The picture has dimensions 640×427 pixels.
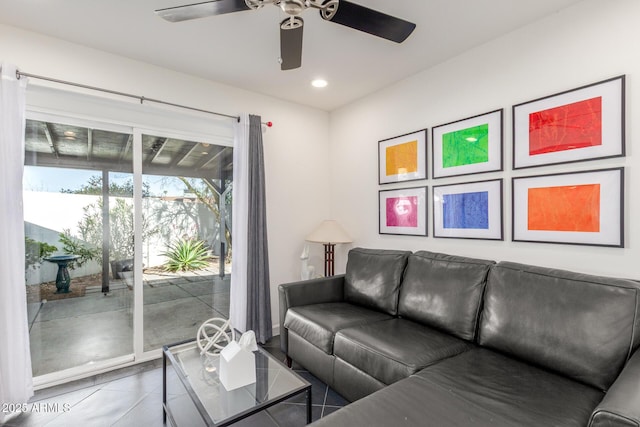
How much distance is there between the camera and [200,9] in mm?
1487

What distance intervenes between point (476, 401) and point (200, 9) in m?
2.15

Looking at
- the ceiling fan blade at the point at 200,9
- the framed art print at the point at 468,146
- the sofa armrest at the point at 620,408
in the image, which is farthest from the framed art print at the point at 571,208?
the ceiling fan blade at the point at 200,9

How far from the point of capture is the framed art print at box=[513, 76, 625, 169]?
1.79 m

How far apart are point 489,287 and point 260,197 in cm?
215

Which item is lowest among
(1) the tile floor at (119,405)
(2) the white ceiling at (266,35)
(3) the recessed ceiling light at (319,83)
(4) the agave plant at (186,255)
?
(1) the tile floor at (119,405)

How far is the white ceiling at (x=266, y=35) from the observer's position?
6.43 feet

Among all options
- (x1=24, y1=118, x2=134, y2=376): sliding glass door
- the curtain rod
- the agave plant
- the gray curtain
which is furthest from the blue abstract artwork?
(x1=24, y1=118, x2=134, y2=376): sliding glass door

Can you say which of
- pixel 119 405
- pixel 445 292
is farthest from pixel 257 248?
pixel 445 292

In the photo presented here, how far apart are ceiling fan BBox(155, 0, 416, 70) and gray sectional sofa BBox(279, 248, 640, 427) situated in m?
1.58

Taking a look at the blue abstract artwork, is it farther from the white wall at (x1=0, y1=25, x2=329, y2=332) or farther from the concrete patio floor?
the concrete patio floor

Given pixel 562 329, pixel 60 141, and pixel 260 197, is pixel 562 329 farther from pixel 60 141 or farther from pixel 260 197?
pixel 60 141

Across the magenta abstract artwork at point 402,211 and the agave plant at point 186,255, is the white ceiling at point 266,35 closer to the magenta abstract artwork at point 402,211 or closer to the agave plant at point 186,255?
the magenta abstract artwork at point 402,211

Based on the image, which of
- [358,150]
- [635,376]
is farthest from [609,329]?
[358,150]

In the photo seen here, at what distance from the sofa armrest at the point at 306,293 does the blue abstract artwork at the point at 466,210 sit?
113 centimetres
